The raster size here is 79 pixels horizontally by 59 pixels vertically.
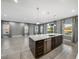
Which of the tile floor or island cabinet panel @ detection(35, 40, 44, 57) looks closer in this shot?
island cabinet panel @ detection(35, 40, 44, 57)

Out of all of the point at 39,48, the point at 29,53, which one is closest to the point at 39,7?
the point at 39,48

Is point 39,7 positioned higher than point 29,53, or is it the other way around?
point 39,7

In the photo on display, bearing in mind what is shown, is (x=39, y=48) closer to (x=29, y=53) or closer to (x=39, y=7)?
(x=29, y=53)

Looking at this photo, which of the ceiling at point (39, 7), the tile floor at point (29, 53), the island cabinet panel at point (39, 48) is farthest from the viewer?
the ceiling at point (39, 7)

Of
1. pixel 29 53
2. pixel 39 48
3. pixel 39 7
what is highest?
pixel 39 7

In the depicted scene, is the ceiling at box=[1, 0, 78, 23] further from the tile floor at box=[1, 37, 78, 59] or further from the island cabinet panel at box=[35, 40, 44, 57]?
the tile floor at box=[1, 37, 78, 59]

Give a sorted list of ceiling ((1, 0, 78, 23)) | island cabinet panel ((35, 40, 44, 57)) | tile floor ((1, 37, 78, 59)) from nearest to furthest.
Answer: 1. island cabinet panel ((35, 40, 44, 57))
2. tile floor ((1, 37, 78, 59))
3. ceiling ((1, 0, 78, 23))

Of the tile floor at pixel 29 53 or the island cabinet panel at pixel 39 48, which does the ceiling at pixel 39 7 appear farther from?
the tile floor at pixel 29 53

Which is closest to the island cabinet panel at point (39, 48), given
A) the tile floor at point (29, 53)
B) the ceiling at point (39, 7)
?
the tile floor at point (29, 53)

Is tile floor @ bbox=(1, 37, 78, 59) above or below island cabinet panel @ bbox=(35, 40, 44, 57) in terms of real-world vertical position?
below

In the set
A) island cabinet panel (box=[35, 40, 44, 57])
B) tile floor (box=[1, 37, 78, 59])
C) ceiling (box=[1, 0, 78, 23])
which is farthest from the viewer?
ceiling (box=[1, 0, 78, 23])

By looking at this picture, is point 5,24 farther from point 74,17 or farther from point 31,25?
point 74,17

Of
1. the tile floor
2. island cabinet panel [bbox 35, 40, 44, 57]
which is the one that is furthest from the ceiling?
the tile floor

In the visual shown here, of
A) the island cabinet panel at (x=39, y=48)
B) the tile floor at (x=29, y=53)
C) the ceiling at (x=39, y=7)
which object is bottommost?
the tile floor at (x=29, y=53)
